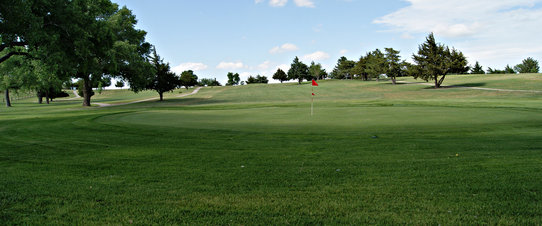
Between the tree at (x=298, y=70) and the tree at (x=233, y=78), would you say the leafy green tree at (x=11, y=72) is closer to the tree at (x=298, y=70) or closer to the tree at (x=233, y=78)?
the tree at (x=298, y=70)

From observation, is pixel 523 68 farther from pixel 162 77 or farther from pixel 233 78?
pixel 162 77

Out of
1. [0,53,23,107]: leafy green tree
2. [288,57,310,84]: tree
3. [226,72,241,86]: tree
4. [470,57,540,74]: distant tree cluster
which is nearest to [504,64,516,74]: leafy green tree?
[470,57,540,74]: distant tree cluster

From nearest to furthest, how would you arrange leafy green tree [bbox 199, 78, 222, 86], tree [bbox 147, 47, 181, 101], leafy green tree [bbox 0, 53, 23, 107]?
leafy green tree [bbox 0, 53, 23, 107] < tree [bbox 147, 47, 181, 101] < leafy green tree [bbox 199, 78, 222, 86]

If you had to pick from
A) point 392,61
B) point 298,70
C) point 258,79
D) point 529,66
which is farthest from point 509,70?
point 258,79

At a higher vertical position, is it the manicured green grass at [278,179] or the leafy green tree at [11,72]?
the leafy green tree at [11,72]

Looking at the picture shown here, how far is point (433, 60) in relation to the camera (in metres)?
56.2

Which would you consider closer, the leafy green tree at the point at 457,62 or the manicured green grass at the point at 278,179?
the manicured green grass at the point at 278,179

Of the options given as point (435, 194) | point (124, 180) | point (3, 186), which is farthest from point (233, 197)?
point (3, 186)

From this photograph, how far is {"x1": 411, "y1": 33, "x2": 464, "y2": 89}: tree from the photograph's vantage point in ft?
182

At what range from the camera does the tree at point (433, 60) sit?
5534 centimetres

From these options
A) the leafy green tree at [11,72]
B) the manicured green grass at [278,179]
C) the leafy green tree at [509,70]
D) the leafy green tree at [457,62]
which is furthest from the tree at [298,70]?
the manicured green grass at [278,179]

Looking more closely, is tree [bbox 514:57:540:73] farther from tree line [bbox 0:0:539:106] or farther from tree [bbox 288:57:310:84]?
tree [bbox 288:57:310:84]

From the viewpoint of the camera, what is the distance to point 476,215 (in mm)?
4242

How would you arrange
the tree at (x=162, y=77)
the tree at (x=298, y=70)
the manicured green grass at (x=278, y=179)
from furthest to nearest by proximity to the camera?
the tree at (x=298, y=70) → the tree at (x=162, y=77) → the manicured green grass at (x=278, y=179)
